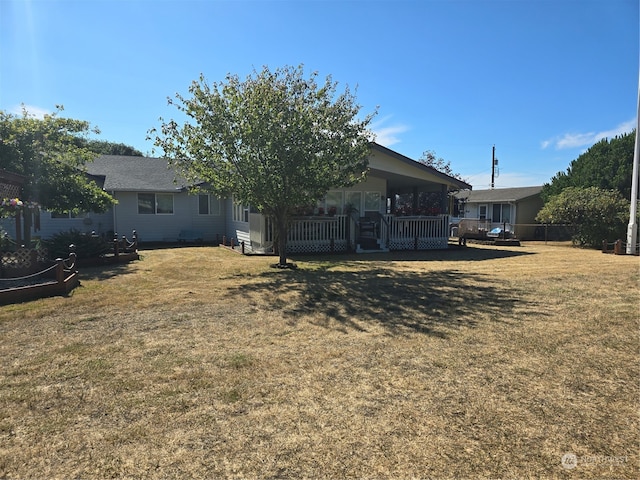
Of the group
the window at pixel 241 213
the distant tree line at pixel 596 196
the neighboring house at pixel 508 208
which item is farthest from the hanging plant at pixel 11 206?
the neighboring house at pixel 508 208

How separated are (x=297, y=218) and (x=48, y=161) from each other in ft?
26.7

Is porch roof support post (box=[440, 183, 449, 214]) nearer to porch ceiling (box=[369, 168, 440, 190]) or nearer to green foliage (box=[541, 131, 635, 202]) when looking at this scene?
porch ceiling (box=[369, 168, 440, 190])

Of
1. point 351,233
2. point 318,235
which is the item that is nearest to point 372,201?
point 351,233

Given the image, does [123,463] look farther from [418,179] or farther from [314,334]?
[418,179]

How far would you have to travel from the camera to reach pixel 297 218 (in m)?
14.5

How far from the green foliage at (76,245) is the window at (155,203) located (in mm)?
7191

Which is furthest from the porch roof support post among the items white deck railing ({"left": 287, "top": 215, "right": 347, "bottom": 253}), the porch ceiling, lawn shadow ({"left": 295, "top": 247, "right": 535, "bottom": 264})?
white deck railing ({"left": 287, "top": 215, "right": 347, "bottom": 253})

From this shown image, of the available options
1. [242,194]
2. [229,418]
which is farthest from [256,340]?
[242,194]

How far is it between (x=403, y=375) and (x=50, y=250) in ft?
35.2

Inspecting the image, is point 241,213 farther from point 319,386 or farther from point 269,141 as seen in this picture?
point 319,386

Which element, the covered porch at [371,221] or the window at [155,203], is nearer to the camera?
the covered porch at [371,221]

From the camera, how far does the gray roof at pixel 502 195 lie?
28.7 meters

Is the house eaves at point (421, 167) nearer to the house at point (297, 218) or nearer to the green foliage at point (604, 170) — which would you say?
the house at point (297, 218)

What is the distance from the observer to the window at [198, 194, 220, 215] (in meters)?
19.7
